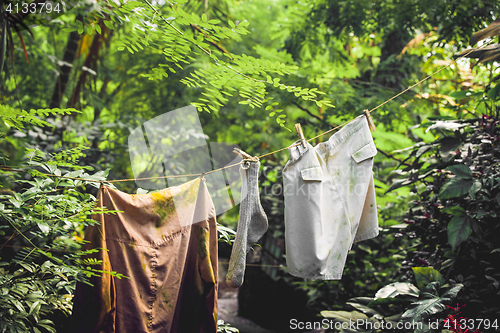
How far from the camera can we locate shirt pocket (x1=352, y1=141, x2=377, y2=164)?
4.83ft

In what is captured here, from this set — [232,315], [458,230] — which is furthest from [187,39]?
[232,315]

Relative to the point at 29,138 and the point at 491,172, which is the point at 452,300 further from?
the point at 29,138

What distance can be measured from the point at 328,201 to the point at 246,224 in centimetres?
41

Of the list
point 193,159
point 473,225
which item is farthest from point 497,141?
point 193,159

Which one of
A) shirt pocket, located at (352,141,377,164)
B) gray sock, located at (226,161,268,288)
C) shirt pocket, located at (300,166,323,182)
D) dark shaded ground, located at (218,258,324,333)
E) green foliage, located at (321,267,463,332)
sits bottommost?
dark shaded ground, located at (218,258,324,333)

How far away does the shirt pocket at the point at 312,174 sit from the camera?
145cm

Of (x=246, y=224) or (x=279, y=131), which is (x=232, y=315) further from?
(x=246, y=224)

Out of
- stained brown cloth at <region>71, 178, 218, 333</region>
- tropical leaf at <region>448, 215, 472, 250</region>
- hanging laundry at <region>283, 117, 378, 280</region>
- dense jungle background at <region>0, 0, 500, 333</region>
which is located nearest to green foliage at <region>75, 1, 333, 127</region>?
dense jungle background at <region>0, 0, 500, 333</region>

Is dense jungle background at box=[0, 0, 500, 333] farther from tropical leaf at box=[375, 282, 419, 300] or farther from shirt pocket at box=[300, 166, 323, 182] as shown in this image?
A: shirt pocket at box=[300, 166, 323, 182]

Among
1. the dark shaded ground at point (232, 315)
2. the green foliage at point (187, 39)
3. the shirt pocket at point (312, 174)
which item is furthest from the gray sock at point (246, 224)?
the dark shaded ground at point (232, 315)

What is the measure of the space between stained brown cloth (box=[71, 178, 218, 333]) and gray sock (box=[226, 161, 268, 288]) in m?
0.11

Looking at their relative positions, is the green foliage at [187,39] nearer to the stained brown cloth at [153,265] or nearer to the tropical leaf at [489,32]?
the stained brown cloth at [153,265]

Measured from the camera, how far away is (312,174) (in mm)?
1459

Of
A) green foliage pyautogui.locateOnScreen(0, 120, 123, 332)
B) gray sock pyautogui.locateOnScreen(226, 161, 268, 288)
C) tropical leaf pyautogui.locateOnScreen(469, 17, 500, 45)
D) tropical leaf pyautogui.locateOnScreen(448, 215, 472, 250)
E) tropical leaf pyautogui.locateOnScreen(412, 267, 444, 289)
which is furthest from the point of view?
tropical leaf pyautogui.locateOnScreen(412, 267, 444, 289)
